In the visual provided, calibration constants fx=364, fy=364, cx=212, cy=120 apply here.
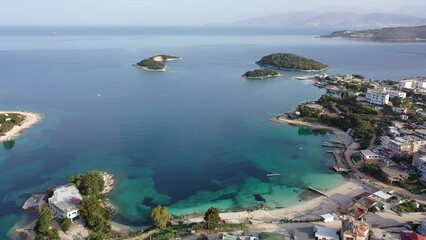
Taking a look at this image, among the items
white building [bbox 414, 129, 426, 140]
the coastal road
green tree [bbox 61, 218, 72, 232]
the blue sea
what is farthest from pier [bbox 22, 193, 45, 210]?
white building [bbox 414, 129, 426, 140]

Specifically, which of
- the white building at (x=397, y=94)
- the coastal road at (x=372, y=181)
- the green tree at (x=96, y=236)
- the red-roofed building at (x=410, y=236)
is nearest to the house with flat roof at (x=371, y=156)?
the coastal road at (x=372, y=181)

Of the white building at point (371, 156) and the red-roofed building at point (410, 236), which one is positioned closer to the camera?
the red-roofed building at point (410, 236)

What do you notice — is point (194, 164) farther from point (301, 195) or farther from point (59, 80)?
point (59, 80)

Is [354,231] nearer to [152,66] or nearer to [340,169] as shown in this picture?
[340,169]

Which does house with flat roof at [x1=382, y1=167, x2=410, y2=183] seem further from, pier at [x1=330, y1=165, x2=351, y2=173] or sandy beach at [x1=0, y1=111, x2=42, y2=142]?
sandy beach at [x1=0, y1=111, x2=42, y2=142]

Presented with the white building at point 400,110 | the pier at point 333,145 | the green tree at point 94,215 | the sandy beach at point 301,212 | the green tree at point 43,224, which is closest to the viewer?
the green tree at point 43,224

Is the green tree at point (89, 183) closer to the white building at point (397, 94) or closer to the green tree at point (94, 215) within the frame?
the green tree at point (94, 215)
